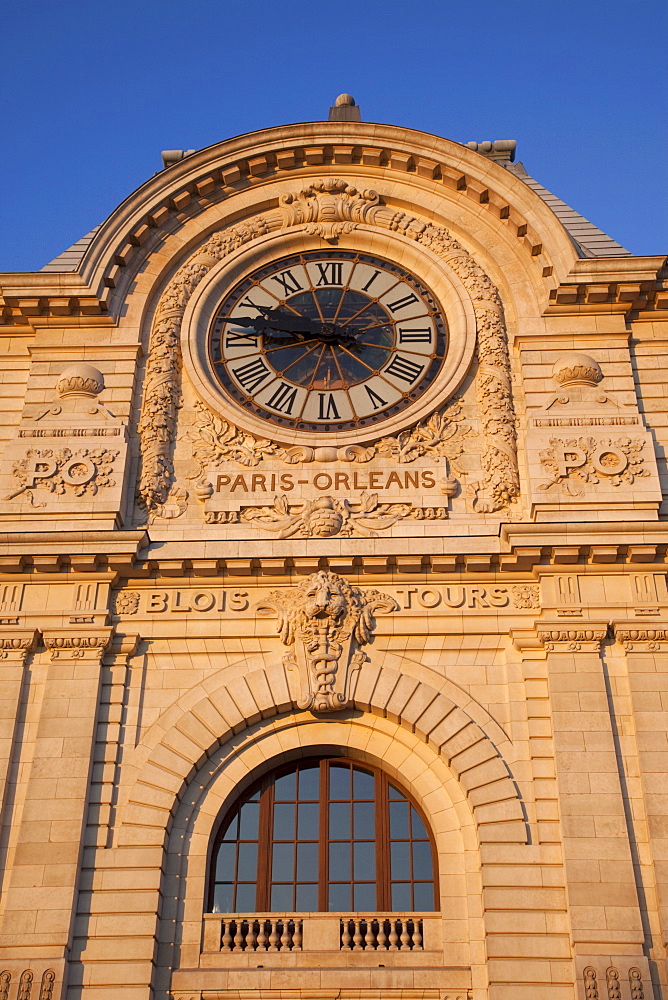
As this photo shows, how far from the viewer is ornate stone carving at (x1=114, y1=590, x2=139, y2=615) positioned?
60.3 ft

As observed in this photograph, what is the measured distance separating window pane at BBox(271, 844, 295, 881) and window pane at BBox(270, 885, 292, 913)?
0.43 ft

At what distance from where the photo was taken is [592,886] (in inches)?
617

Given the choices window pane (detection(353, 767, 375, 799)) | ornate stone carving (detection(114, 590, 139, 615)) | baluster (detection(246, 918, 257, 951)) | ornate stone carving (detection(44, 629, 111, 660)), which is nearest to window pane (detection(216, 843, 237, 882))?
baluster (detection(246, 918, 257, 951))

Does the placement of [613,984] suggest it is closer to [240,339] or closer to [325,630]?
[325,630]

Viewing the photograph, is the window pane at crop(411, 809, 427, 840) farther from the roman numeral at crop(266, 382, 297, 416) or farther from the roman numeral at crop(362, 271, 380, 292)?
the roman numeral at crop(362, 271, 380, 292)

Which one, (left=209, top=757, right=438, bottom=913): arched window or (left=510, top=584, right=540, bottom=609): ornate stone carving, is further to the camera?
(left=510, top=584, right=540, bottom=609): ornate stone carving

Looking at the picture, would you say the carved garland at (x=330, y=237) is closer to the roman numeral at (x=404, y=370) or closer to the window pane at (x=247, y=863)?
the roman numeral at (x=404, y=370)

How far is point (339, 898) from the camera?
16.8m

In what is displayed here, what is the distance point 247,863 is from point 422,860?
2331 mm

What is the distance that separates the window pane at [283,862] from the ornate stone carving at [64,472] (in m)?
5.94

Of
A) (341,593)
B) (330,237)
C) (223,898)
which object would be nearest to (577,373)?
(330,237)

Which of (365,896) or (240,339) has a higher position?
(240,339)

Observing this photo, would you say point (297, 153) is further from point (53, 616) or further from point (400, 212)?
point (53, 616)

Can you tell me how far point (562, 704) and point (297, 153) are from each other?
1116cm
